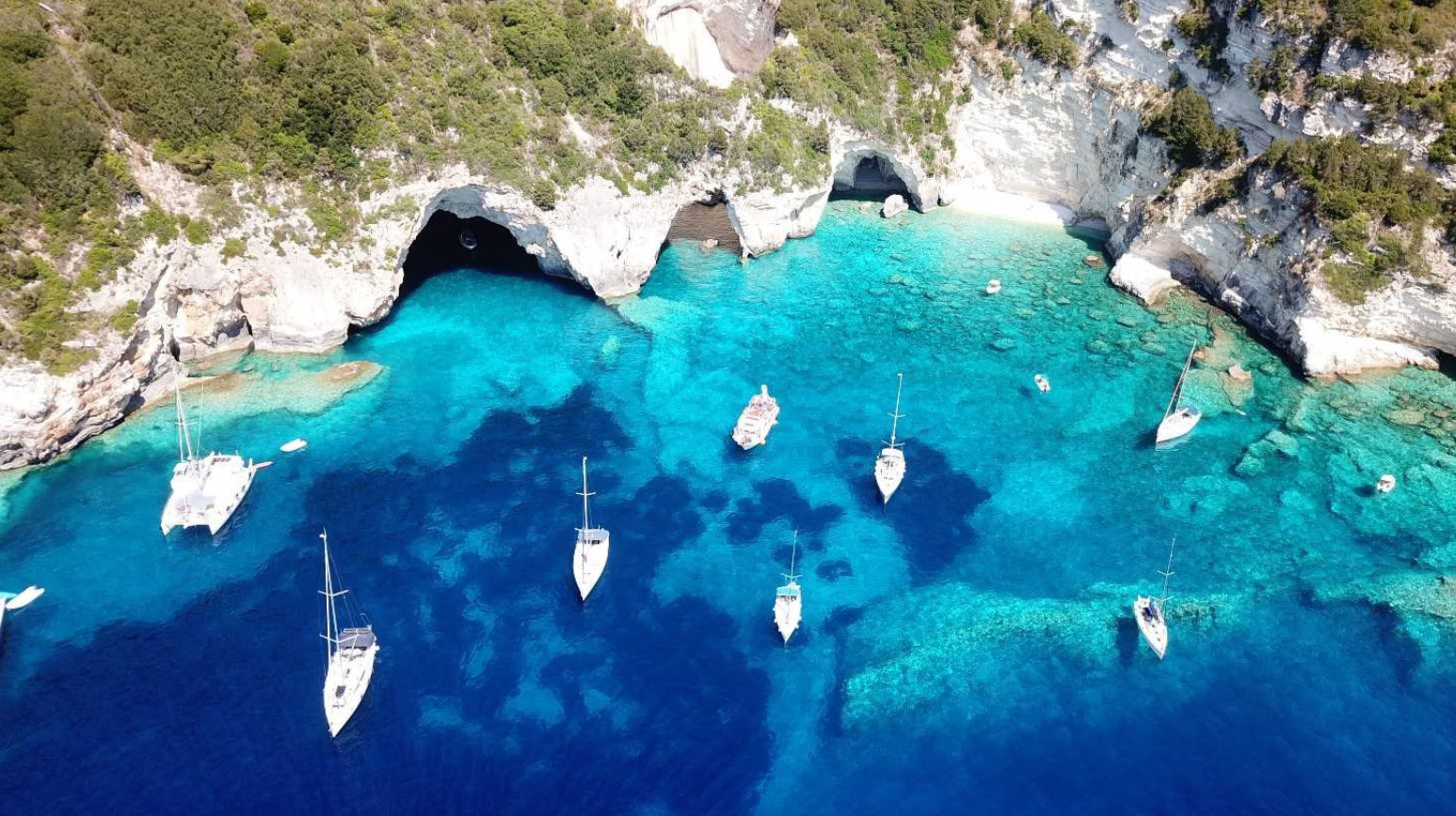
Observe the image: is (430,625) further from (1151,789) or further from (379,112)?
(379,112)

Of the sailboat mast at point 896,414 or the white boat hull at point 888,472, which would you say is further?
the sailboat mast at point 896,414

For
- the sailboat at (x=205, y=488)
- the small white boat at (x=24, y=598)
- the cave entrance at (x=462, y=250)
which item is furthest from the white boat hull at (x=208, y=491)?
the cave entrance at (x=462, y=250)

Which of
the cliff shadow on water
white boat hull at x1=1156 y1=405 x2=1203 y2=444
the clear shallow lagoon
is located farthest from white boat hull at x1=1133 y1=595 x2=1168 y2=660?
the cliff shadow on water

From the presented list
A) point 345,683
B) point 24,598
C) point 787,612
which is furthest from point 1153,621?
point 24,598

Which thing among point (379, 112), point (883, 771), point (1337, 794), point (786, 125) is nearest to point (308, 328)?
point (379, 112)

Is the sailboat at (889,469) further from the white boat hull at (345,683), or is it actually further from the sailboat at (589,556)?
the white boat hull at (345,683)

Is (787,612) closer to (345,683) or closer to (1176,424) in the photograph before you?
(345,683)
